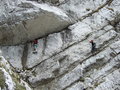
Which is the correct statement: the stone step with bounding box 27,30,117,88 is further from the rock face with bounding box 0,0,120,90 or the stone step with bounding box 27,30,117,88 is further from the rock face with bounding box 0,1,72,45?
the rock face with bounding box 0,1,72,45

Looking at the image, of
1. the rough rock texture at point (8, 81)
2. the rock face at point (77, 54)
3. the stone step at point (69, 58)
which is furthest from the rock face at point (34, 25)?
the rough rock texture at point (8, 81)

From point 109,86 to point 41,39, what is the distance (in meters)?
9.38

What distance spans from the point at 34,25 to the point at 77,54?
543 centimetres

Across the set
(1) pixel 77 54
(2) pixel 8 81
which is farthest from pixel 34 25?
(2) pixel 8 81

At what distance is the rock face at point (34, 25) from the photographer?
97.9ft

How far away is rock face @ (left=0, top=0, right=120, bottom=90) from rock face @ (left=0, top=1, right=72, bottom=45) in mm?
219

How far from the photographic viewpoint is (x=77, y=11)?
32.8 meters

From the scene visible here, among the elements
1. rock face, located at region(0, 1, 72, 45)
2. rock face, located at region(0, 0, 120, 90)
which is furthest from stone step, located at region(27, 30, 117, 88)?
rock face, located at region(0, 1, 72, 45)

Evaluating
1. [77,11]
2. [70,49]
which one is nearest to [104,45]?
[70,49]

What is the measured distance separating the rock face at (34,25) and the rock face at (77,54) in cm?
22

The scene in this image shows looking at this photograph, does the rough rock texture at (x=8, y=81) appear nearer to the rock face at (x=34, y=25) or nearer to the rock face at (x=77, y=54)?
the rock face at (x=77, y=54)

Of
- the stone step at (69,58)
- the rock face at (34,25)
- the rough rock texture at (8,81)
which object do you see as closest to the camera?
the rough rock texture at (8,81)

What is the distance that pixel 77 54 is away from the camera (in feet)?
96.1

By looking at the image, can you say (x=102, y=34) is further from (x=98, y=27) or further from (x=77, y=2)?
(x=77, y=2)
